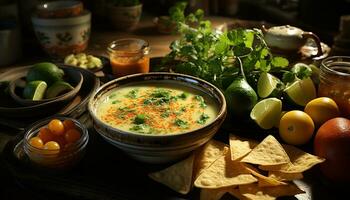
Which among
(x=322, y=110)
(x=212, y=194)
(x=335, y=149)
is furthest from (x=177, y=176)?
(x=322, y=110)

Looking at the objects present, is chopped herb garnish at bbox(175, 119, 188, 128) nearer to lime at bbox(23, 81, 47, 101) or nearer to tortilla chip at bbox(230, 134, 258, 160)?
tortilla chip at bbox(230, 134, 258, 160)

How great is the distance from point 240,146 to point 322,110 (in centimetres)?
34

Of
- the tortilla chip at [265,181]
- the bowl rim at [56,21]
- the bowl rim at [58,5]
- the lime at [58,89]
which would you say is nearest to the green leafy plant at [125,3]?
the bowl rim at [58,5]

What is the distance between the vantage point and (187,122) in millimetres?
1266

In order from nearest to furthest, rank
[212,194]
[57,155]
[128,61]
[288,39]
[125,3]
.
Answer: [212,194], [57,155], [128,61], [288,39], [125,3]

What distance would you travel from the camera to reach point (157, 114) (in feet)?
4.31

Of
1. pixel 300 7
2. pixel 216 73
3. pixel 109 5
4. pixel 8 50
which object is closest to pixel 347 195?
pixel 216 73

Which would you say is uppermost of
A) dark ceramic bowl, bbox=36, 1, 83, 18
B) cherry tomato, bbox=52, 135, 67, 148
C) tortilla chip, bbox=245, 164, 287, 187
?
dark ceramic bowl, bbox=36, 1, 83, 18

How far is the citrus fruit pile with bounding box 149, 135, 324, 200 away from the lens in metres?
1.05

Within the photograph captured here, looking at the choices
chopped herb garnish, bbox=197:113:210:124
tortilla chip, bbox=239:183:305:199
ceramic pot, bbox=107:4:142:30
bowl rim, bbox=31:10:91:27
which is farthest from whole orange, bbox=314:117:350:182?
ceramic pot, bbox=107:4:142:30

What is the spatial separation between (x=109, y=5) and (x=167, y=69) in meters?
0.98

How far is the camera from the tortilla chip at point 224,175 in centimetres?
105

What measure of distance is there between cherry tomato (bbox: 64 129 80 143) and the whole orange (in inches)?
30.2

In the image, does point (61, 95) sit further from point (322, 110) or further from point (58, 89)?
point (322, 110)
